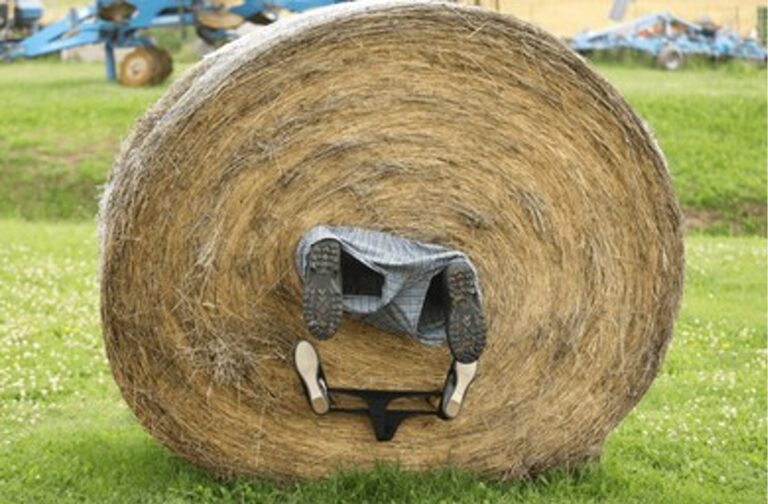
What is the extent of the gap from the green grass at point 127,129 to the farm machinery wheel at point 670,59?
1.47 metres

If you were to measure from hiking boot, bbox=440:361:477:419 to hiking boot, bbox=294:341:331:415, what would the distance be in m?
0.51

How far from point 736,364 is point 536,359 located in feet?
11.3

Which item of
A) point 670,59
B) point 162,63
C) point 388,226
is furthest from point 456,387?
point 670,59

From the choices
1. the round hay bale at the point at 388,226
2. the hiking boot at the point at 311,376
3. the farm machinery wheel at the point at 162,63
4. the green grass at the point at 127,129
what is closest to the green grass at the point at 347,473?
the round hay bale at the point at 388,226

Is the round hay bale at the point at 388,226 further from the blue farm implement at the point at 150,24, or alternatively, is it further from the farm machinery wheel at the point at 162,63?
the farm machinery wheel at the point at 162,63

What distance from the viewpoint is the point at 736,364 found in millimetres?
10211

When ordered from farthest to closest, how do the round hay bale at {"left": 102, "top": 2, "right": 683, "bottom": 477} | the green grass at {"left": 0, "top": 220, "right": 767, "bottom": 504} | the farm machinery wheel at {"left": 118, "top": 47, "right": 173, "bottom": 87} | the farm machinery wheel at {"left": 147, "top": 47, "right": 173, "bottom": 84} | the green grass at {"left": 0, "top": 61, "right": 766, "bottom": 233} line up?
the farm machinery wheel at {"left": 147, "top": 47, "right": 173, "bottom": 84} < the farm machinery wheel at {"left": 118, "top": 47, "right": 173, "bottom": 87} < the green grass at {"left": 0, "top": 61, "right": 766, "bottom": 233} < the green grass at {"left": 0, "top": 220, "right": 767, "bottom": 504} < the round hay bale at {"left": 102, "top": 2, "right": 683, "bottom": 477}

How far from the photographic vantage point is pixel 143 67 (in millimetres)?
23344

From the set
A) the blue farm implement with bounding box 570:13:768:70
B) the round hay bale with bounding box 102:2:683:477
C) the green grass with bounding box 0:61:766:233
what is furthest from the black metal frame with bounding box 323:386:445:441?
the blue farm implement with bounding box 570:13:768:70

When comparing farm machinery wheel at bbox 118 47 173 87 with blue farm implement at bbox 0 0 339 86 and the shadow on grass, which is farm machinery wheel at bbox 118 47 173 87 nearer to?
blue farm implement at bbox 0 0 339 86

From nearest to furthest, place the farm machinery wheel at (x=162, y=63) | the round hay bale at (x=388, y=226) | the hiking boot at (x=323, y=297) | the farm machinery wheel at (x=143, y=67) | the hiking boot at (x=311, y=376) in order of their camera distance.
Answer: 1. the hiking boot at (x=323, y=297)
2. the round hay bale at (x=388, y=226)
3. the hiking boot at (x=311, y=376)
4. the farm machinery wheel at (x=143, y=67)
5. the farm machinery wheel at (x=162, y=63)

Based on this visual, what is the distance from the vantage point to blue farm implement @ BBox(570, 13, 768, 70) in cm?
2606

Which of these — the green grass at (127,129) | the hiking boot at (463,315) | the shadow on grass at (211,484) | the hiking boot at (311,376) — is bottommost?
the green grass at (127,129)

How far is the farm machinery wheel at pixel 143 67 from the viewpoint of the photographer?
23.3m
